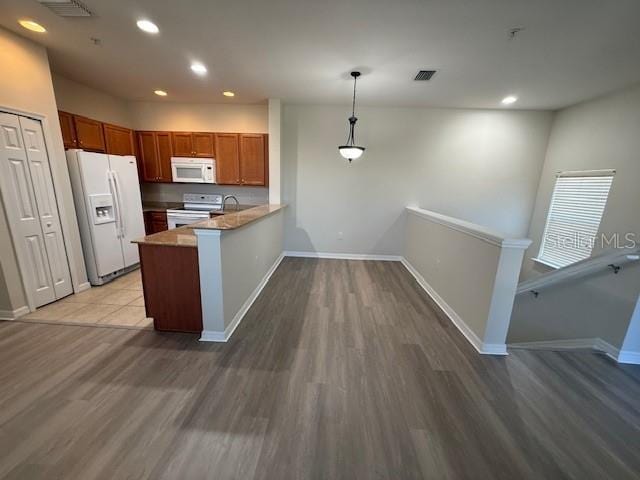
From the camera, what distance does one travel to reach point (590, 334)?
2965 mm

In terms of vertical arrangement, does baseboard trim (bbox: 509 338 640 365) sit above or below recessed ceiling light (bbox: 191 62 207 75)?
below

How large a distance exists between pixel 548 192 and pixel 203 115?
6.48 metres

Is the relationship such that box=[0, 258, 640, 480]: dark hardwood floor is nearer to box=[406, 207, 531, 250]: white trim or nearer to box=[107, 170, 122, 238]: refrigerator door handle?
box=[406, 207, 531, 250]: white trim

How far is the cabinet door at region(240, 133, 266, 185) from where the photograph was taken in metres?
4.78

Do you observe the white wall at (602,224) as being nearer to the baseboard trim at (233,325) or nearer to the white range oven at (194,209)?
the baseboard trim at (233,325)

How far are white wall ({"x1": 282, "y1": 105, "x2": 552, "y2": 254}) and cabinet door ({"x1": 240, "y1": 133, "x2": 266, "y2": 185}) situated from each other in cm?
42

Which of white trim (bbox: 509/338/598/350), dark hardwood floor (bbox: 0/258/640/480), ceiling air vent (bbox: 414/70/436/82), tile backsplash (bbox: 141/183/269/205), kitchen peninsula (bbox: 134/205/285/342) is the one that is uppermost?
ceiling air vent (bbox: 414/70/436/82)

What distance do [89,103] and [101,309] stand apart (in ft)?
11.3

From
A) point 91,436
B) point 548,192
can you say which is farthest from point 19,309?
point 548,192

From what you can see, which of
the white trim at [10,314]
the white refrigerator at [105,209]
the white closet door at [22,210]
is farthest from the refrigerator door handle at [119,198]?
the white trim at [10,314]

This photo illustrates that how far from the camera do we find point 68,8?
6.98 ft

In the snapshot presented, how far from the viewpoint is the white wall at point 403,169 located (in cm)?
465

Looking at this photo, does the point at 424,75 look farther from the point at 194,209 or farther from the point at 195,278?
the point at 194,209

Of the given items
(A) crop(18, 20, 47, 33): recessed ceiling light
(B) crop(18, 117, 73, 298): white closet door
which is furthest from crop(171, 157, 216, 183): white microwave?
(A) crop(18, 20, 47, 33): recessed ceiling light
